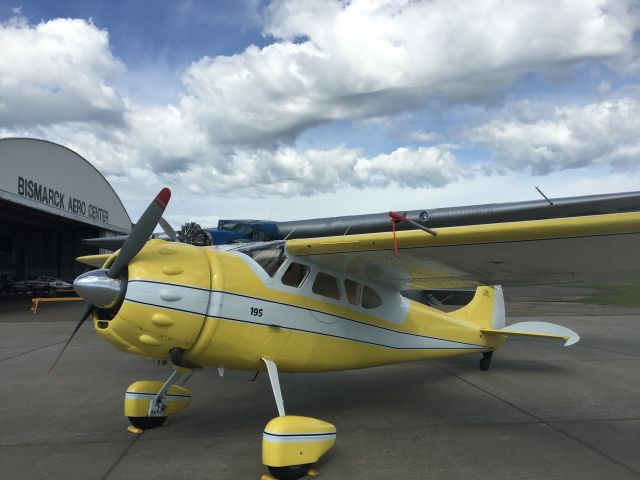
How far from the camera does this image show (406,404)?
5941 millimetres

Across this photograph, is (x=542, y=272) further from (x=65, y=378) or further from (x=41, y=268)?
(x=41, y=268)

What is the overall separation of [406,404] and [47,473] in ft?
13.2

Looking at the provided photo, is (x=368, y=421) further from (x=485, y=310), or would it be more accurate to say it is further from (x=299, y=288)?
(x=485, y=310)

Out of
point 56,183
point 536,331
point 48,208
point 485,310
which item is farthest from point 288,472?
point 56,183

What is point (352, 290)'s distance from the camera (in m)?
5.48

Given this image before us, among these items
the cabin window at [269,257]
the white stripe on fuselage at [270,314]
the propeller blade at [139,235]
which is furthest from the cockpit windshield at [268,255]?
the propeller blade at [139,235]

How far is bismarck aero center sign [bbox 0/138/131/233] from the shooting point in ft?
71.5

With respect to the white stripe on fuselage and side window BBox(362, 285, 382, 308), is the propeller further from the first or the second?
side window BBox(362, 285, 382, 308)

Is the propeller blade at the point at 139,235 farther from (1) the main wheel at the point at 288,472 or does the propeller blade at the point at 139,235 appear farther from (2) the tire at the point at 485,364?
(2) the tire at the point at 485,364

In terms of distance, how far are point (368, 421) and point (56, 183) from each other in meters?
26.3

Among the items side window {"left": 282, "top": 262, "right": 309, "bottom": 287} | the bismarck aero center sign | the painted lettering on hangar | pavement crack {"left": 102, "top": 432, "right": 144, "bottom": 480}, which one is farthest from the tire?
the painted lettering on hangar

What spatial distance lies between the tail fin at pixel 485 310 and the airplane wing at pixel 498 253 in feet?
6.99

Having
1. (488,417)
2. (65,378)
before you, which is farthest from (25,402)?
(488,417)

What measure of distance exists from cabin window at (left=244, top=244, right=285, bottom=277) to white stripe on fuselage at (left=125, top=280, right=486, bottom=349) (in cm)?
36
